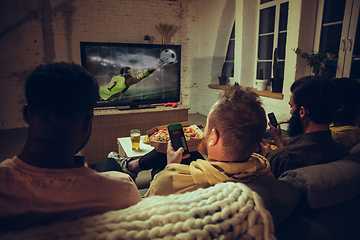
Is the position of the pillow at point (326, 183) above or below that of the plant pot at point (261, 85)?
below

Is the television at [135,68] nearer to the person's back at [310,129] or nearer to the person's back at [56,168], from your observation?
the person's back at [310,129]

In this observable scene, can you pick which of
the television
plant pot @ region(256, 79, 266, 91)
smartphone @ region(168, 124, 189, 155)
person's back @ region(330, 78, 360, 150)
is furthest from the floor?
smartphone @ region(168, 124, 189, 155)

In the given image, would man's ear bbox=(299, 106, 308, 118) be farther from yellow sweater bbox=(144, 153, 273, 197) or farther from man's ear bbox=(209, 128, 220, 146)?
man's ear bbox=(209, 128, 220, 146)

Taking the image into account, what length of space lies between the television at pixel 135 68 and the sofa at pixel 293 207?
2935mm

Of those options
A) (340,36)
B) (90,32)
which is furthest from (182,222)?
(90,32)

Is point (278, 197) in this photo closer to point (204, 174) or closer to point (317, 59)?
point (204, 174)

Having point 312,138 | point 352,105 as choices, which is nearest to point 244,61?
point 352,105

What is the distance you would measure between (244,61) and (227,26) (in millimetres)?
1160

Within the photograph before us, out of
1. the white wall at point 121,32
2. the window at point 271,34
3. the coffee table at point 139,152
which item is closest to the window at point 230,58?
the white wall at point 121,32

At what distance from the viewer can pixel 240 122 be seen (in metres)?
0.74

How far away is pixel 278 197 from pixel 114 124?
2.68m

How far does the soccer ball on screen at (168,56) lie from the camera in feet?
11.5

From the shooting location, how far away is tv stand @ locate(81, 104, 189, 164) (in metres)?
2.88

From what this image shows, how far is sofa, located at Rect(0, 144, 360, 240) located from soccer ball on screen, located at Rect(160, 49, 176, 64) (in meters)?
3.04
